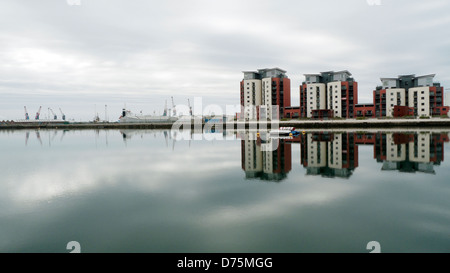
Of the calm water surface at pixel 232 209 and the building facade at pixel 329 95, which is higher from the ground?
the building facade at pixel 329 95

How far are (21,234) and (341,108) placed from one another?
463 feet

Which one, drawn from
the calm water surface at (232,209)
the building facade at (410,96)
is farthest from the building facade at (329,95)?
the calm water surface at (232,209)

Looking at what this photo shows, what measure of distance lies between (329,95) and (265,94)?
33861 mm

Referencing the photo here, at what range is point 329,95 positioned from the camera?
447 feet

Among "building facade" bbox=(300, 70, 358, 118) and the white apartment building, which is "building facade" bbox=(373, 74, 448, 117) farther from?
"building facade" bbox=(300, 70, 358, 118)

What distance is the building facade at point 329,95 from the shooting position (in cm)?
13250

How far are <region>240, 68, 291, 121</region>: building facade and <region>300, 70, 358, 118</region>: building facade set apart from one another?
10.4 m

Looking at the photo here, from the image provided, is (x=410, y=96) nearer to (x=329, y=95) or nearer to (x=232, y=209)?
(x=329, y=95)

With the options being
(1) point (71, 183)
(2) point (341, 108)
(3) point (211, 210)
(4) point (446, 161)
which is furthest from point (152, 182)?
(2) point (341, 108)

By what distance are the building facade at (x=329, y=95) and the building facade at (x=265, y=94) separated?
1041 cm

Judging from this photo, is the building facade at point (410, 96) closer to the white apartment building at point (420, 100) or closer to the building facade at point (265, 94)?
the white apartment building at point (420, 100)

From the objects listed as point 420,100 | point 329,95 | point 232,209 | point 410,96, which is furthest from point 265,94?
point 232,209

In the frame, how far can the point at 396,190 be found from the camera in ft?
63.3

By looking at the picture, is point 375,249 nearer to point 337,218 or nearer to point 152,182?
point 337,218
